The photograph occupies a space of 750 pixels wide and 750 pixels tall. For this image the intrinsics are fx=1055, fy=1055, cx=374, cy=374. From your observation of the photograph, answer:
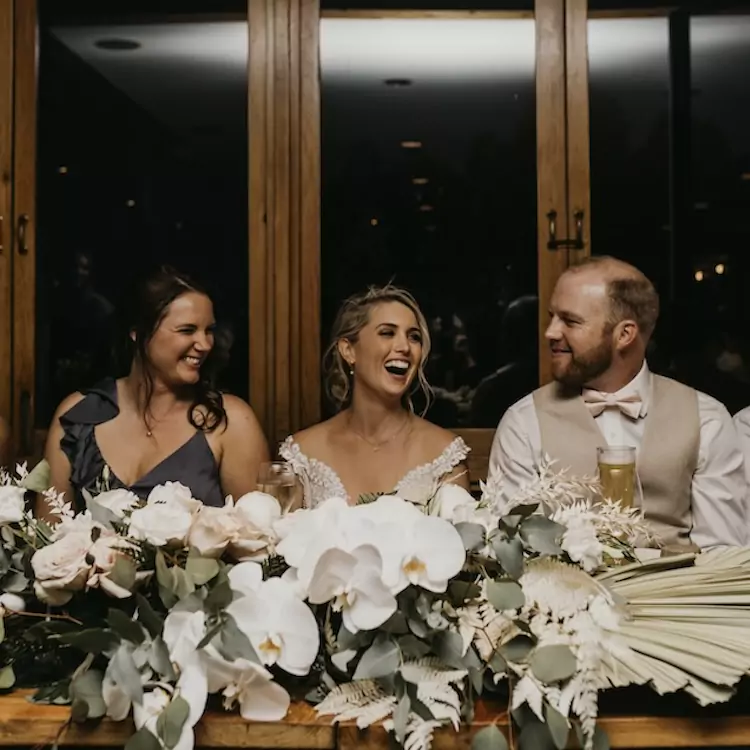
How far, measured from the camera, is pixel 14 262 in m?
3.22

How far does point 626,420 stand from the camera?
2789 millimetres

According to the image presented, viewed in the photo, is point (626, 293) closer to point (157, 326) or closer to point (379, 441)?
point (379, 441)

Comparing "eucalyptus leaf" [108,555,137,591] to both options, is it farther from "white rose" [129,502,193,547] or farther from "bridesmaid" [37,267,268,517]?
"bridesmaid" [37,267,268,517]

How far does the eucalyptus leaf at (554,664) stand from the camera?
1.07m

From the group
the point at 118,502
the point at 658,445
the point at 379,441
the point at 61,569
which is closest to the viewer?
the point at 61,569

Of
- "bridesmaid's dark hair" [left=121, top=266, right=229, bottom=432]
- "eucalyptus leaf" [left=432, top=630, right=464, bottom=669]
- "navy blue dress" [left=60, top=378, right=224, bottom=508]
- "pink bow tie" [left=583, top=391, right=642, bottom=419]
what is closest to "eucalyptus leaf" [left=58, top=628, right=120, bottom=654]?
"eucalyptus leaf" [left=432, top=630, right=464, bottom=669]

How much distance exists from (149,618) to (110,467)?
1.71 m

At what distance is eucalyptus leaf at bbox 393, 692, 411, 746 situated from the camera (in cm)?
108

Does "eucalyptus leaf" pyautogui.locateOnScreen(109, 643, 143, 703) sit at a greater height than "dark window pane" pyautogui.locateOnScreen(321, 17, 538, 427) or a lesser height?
lesser

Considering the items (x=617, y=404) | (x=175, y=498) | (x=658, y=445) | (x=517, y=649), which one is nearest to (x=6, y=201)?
(x=617, y=404)

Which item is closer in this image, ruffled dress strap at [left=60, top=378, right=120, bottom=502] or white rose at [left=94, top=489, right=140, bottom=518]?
white rose at [left=94, top=489, right=140, bottom=518]

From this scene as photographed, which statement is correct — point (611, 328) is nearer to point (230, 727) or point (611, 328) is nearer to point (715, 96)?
point (715, 96)

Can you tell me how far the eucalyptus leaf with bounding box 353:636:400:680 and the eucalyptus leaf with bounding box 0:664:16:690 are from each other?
393 mm

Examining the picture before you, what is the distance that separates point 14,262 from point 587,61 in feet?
6.03
